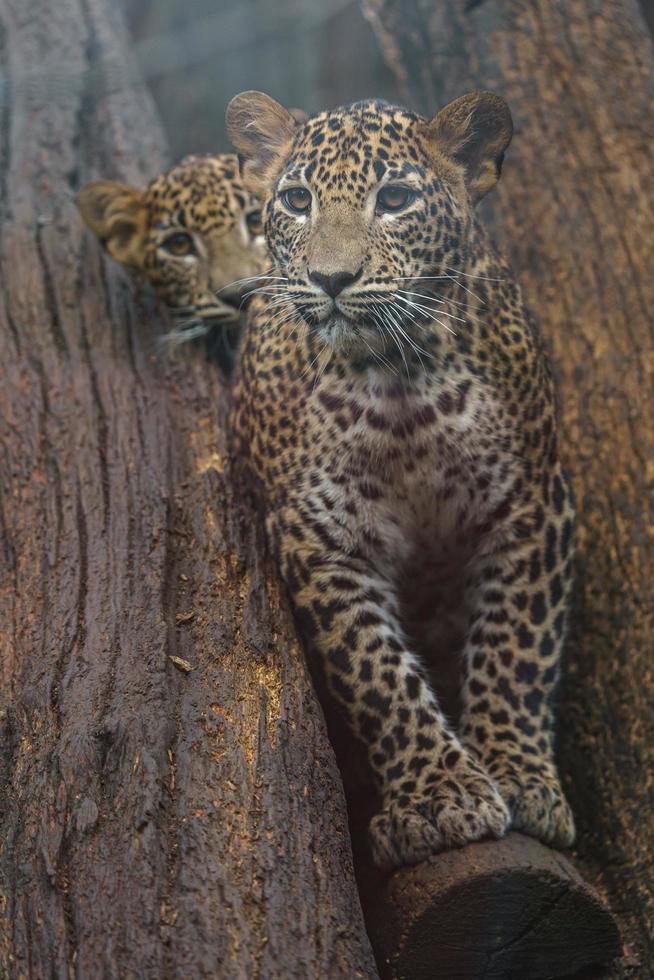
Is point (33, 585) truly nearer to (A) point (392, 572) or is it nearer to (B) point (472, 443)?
(A) point (392, 572)

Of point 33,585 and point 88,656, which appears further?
point 33,585

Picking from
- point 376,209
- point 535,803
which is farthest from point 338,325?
point 535,803

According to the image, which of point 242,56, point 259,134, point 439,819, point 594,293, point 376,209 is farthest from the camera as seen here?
point 242,56

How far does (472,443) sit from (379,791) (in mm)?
1452

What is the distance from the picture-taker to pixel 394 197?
14.2ft

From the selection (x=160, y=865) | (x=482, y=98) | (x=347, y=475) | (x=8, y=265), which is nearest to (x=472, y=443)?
(x=347, y=475)

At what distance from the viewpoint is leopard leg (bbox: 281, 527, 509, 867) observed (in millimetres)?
4191

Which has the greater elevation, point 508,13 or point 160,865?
point 508,13

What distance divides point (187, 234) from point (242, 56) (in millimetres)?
6586

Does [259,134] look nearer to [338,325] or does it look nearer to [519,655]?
[338,325]

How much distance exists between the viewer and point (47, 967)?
3.40m

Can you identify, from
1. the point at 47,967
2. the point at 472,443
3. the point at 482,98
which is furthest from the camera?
the point at 472,443

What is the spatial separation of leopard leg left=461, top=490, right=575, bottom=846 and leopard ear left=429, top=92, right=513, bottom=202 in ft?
4.67

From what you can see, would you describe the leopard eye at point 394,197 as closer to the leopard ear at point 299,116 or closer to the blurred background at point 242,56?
the leopard ear at point 299,116
